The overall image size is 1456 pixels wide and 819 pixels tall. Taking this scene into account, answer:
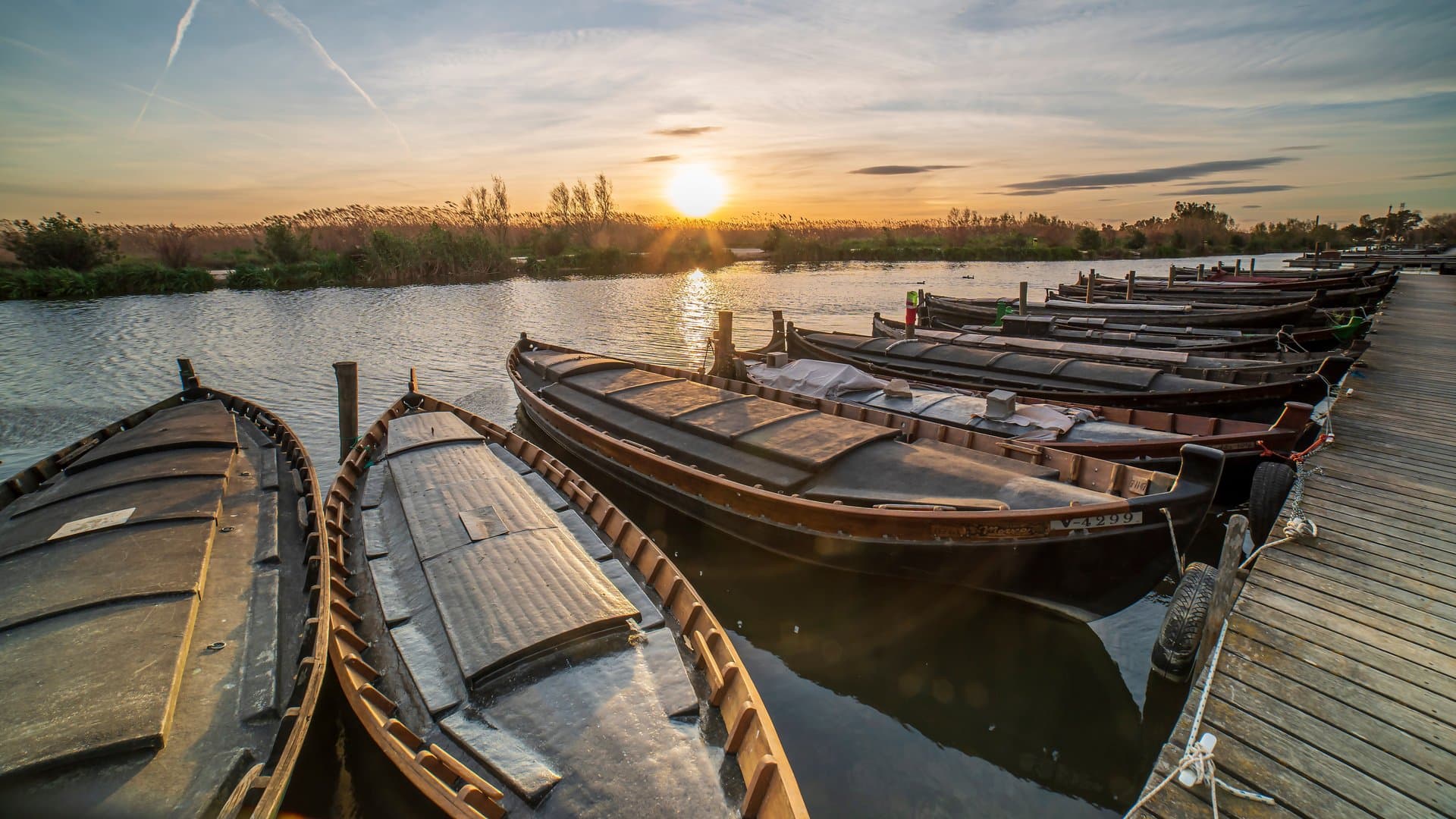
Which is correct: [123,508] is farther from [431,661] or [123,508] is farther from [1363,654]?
[1363,654]

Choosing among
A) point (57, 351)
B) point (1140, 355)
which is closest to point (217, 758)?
point (1140, 355)

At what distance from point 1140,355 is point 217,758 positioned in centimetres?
1972

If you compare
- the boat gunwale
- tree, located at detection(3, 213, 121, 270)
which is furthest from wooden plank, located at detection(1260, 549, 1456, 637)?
tree, located at detection(3, 213, 121, 270)

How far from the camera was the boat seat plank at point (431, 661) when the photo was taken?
5.25 metres

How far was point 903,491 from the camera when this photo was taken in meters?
8.84

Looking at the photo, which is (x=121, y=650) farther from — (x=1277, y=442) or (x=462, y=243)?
(x=462, y=243)

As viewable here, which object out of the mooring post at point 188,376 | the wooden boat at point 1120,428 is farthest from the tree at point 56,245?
the wooden boat at point 1120,428

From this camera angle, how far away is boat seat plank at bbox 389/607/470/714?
5.25 m

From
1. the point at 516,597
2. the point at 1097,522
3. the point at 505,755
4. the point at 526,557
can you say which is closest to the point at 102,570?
the point at 526,557

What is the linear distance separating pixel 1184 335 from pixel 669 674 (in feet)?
74.8

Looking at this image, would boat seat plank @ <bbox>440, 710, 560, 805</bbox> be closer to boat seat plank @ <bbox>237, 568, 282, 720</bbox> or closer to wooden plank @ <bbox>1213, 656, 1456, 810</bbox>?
boat seat plank @ <bbox>237, 568, 282, 720</bbox>

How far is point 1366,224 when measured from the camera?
87.5 m

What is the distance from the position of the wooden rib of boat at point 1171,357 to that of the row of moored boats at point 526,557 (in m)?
0.20

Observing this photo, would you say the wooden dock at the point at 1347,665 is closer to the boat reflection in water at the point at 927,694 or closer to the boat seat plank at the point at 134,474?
the boat reflection in water at the point at 927,694
